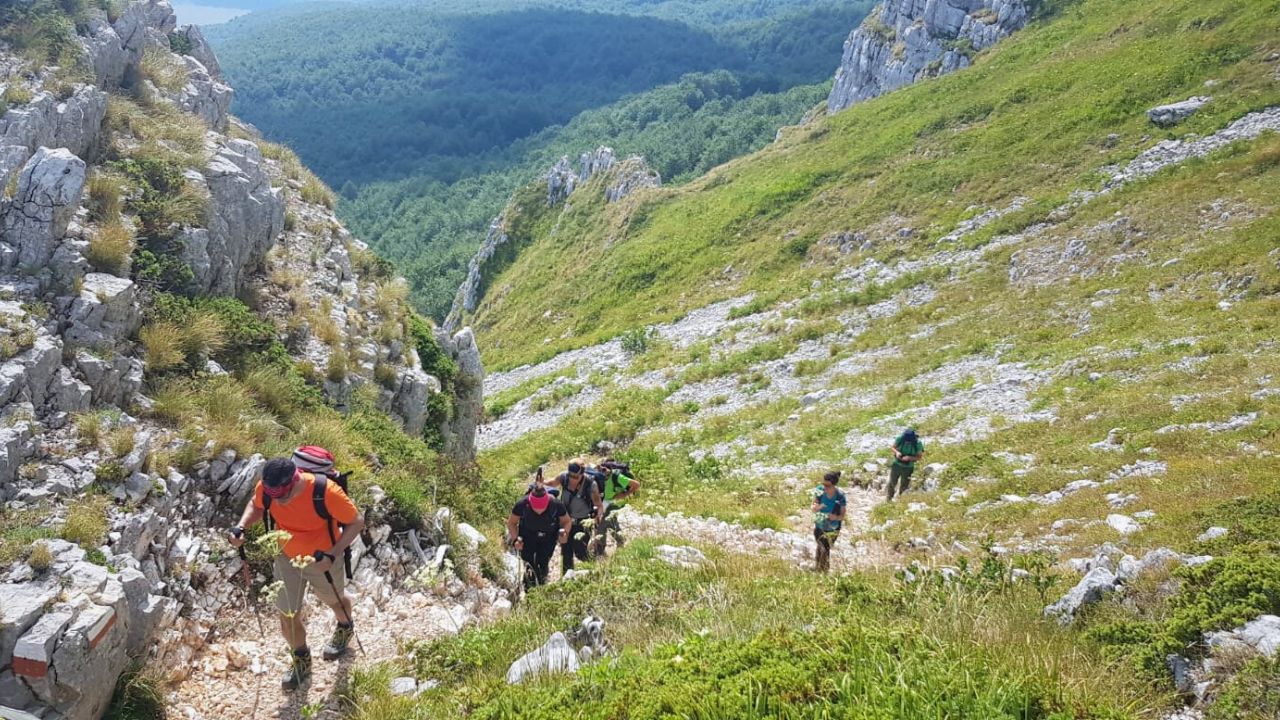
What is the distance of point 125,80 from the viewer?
16.4 meters

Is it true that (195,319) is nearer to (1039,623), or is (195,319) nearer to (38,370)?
(38,370)

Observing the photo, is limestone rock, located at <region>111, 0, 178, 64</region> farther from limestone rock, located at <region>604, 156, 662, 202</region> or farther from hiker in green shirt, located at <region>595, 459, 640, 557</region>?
limestone rock, located at <region>604, 156, 662, 202</region>

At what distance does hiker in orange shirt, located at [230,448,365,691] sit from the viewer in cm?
680

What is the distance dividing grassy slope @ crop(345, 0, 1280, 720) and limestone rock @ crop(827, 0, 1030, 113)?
279 inches

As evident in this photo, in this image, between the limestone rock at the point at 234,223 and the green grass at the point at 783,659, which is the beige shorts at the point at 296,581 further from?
the limestone rock at the point at 234,223

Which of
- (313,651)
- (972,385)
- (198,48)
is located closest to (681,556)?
(313,651)

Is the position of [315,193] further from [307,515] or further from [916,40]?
[916,40]

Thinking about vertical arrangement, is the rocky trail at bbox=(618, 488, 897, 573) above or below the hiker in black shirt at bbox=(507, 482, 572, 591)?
below

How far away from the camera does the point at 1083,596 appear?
6066mm

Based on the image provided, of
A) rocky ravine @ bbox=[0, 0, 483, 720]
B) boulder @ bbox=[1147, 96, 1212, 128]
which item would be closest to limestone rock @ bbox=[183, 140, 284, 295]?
rocky ravine @ bbox=[0, 0, 483, 720]

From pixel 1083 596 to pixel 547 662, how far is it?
16.0 feet

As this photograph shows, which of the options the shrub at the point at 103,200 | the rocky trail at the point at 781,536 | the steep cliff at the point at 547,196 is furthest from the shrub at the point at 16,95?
the steep cliff at the point at 547,196

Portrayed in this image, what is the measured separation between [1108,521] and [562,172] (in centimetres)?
7229

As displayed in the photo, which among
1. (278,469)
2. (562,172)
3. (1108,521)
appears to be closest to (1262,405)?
(1108,521)
